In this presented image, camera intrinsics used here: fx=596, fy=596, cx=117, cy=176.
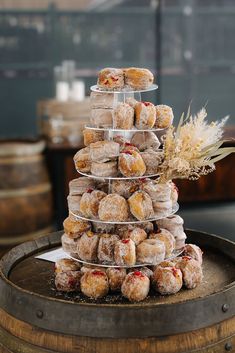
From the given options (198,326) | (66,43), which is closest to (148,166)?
(198,326)

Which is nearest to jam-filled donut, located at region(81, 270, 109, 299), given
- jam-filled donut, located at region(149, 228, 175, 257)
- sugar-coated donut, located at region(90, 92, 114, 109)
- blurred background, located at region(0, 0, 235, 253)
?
jam-filled donut, located at region(149, 228, 175, 257)

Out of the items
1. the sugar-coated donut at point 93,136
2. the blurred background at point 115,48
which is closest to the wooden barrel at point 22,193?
the blurred background at point 115,48

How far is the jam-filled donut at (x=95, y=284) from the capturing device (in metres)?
1.98

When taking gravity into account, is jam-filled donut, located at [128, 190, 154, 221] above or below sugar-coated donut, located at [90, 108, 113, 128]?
below

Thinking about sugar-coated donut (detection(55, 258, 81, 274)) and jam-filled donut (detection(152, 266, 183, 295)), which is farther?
→ sugar-coated donut (detection(55, 258, 81, 274))

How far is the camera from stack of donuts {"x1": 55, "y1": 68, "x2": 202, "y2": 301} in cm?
200

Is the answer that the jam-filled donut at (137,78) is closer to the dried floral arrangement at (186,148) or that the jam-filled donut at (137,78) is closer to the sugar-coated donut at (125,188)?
the dried floral arrangement at (186,148)

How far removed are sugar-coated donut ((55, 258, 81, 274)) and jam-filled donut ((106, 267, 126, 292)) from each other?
6.5 inches

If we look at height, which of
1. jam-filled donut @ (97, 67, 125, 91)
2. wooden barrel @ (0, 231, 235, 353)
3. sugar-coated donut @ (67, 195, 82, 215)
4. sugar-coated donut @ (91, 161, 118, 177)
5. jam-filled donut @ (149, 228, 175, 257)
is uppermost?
jam-filled donut @ (97, 67, 125, 91)

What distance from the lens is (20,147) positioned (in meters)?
5.13

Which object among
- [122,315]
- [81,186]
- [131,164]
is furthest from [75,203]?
[122,315]

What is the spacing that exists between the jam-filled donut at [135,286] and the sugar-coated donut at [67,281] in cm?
19

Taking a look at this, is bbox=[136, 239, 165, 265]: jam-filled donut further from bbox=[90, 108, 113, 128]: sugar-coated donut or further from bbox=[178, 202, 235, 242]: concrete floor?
bbox=[178, 202, 235, 242]: concrete floor

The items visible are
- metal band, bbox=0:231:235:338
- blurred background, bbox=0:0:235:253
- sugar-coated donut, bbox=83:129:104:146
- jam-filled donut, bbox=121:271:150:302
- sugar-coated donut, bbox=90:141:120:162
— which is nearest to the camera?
metal band, bbox=0:231:235:338
